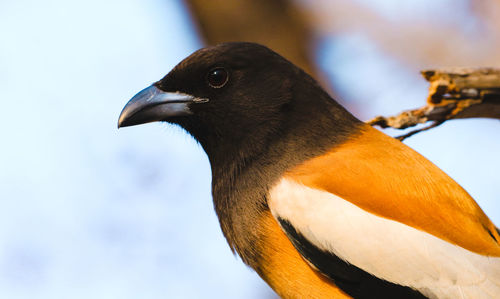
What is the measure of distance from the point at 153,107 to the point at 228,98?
56cm

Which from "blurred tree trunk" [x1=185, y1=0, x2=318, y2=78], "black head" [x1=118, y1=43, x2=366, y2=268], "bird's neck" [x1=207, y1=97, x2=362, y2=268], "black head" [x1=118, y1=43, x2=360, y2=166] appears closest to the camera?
"bird's neck" [x1=207, y1=97, x2=362, y2=268]

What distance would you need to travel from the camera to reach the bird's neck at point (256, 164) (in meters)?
3.95

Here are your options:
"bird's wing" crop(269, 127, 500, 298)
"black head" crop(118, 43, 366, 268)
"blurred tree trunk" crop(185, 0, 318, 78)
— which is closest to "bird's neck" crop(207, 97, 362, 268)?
"black head" crop(118, 43, 366, 268)

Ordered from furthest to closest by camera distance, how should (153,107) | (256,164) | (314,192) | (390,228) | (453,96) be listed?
(453,96), (153,107), (256,164), (314,192), (390,228)

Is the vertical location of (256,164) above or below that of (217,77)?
below

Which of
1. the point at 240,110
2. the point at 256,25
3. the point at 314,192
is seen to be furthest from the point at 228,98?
the point at 256,25

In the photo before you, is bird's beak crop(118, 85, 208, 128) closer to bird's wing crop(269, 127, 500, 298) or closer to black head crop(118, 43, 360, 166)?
black head crop(118, 43, 360, 166)

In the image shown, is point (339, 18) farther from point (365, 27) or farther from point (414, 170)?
point (414, 170)

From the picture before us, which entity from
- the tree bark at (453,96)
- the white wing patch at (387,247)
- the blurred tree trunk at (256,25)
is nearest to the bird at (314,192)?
the white wing patch at (387,247)

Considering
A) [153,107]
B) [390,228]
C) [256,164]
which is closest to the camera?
[390,228]

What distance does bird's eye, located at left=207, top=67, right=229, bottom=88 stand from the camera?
4.49 m

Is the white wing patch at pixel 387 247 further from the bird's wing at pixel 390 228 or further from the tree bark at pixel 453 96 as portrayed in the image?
the tree bark at pixel 453 96

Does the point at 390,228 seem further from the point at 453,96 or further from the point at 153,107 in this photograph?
the point at 153,107

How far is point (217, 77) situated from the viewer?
14.8 feet
